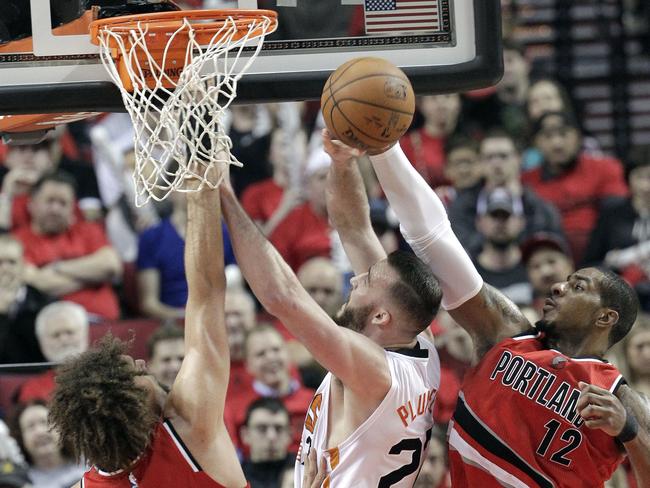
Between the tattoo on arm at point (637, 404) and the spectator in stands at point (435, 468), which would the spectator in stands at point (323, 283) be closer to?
the spectator in stands at point (435, 468)

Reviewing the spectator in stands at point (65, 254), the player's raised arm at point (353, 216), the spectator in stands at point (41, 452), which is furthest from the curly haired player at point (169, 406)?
the spectator in stands at point (65, 254)

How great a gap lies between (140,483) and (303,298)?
2.56 ft

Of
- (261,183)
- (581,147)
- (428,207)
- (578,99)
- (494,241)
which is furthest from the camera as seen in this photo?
(578,99)

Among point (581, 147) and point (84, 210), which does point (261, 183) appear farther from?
point (581, 147)

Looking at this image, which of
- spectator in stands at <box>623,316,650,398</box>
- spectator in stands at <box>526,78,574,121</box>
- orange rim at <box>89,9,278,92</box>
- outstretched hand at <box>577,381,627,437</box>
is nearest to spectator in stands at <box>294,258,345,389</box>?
spectator in stands at <box>623,316,650,398</box>

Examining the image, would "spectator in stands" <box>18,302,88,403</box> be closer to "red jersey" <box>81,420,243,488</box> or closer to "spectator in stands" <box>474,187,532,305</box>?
"spectator in stands" <box>474,187,532,305</box>

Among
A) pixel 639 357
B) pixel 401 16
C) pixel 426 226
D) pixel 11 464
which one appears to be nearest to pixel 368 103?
pixel 426 226

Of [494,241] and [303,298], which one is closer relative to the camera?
[303,298]

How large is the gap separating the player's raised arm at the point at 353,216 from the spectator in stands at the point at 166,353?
6.62 ft

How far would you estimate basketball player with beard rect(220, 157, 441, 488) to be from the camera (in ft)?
12.4

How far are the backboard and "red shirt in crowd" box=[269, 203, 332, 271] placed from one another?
314 centimetres

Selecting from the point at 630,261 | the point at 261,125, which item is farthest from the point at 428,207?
the point at 261,125

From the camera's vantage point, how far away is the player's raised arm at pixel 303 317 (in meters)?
3.75

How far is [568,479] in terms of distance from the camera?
399cm
